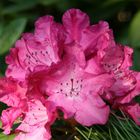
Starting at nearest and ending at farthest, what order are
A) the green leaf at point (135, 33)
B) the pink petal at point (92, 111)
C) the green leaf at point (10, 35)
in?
the pink petal at point (92, 111) → the green leaf at point (10, 35) → the green leaf at point (135, 33)

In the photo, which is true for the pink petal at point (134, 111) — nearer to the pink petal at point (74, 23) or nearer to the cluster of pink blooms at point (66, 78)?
the cluster of pink blooms at point (66, 78)

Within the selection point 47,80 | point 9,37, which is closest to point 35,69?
point 47,80

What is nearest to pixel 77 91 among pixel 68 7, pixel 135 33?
pixel 135 33

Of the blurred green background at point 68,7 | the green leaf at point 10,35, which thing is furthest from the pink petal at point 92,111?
the blurred green background at point 68,7

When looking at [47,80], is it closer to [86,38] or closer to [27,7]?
[86,38]

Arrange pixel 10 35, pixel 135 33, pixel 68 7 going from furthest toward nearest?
pixel 68 7 < pixel 135 33 < pixel 10 35

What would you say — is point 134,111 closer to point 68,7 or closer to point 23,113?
point 23,113

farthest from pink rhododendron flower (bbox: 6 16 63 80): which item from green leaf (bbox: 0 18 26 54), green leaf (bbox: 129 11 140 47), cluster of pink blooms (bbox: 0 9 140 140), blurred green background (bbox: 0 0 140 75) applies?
blurred green background (bbox: 0 0 140 75)
